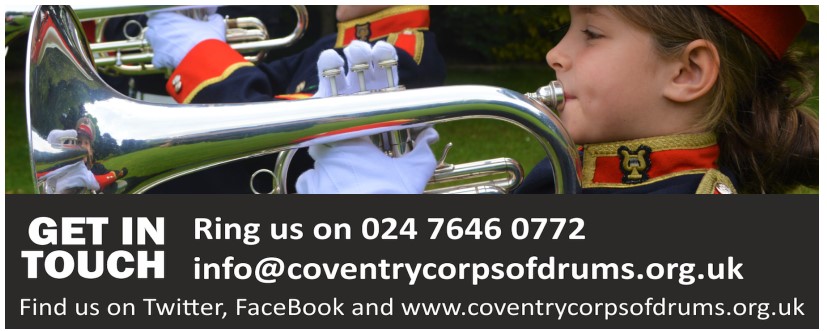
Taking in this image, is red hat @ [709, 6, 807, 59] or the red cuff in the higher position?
the red cuff

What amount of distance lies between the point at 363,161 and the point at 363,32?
655 mm

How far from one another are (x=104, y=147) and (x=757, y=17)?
0.83m

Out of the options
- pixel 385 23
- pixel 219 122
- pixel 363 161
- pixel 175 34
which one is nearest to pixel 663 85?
pixel 363 161

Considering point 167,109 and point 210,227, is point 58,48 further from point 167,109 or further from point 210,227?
point 210,227

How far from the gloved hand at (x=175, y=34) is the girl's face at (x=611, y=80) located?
2.70 ft

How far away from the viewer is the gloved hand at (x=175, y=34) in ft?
6.15

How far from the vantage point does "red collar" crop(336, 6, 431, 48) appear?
1.84 meters

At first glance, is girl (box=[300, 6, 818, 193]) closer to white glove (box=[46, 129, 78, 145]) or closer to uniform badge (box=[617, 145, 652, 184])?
uniform badge (box=[617, 145, 652, 184])

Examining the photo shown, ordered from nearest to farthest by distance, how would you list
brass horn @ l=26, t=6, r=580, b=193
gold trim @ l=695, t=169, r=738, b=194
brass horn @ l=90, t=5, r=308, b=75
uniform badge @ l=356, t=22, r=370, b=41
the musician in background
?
brass horn @ l=26, t=6, r=580, b=193, gold trim @ l=695, t=169, r=738, b=194, the musician in background, uniform badge @ l=356, t=22, r=370, b=41, brass horn @ l=90, t=5, r=308, b=75

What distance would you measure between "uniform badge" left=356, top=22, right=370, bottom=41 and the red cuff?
213mm

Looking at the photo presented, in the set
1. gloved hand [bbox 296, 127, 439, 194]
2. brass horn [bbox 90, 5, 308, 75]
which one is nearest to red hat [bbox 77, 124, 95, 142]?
gloved hand [bbox 296, 127, 439, 194]

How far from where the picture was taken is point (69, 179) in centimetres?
121

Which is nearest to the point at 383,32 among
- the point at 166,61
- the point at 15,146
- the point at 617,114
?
the point at 166,61

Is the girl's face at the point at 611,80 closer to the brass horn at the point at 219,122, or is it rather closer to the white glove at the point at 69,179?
the brass horn at the point at 219,122
